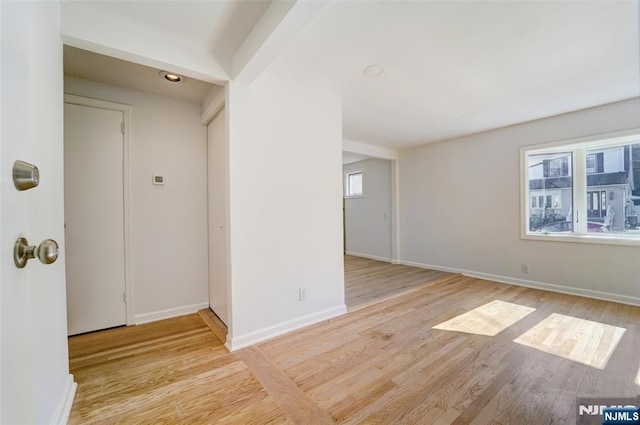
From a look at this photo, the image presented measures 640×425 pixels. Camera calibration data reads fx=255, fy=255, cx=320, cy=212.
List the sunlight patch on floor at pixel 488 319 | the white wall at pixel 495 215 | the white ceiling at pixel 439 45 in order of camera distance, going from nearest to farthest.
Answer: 1. the white ceiling at pixel 439 45
2. the sunlight patch on floor at pixel 488 319
3. the white wall at pixel 495 215

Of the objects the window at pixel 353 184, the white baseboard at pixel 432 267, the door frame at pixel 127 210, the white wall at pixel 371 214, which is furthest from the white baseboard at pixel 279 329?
the window at pixel 353 184

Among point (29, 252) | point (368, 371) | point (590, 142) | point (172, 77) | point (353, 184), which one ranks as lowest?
point (368, 371)

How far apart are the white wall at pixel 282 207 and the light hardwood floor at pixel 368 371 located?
10.1 inches

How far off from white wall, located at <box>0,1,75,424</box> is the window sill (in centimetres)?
497

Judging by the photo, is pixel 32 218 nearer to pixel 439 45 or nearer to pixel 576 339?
pixel 439 45

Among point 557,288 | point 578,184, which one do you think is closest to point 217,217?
point 557,288

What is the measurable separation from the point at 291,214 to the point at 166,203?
4.67 feet

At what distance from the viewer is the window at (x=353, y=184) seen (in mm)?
6658

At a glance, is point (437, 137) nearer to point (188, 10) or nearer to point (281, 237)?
point (281, 237)

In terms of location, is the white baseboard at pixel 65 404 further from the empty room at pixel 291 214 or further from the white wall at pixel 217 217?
the white wall at pixel 217 217

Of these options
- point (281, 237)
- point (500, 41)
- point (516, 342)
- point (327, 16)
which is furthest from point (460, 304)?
point (327, 16)

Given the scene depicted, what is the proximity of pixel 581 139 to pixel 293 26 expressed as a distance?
4.01m

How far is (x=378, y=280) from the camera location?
421cm

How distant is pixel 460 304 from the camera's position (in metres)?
3.08
